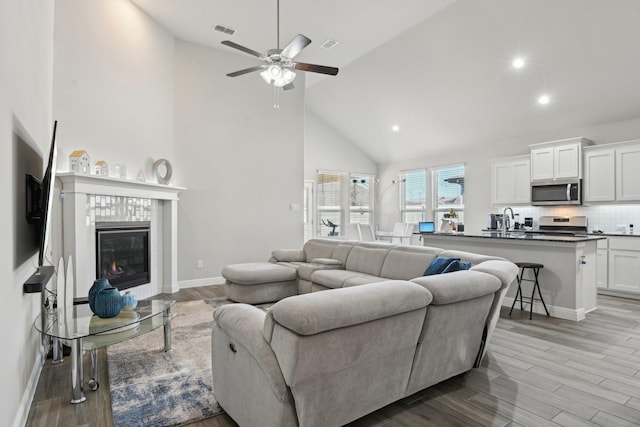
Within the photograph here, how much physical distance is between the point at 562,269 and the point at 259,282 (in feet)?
11.7

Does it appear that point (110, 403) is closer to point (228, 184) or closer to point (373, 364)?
point (373, 364)

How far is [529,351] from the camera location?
10.1 ft

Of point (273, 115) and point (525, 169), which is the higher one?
point (273, 115)

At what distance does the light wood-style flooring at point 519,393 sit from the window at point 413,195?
592 centimetres

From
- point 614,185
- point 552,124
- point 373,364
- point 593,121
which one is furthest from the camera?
point 552,124

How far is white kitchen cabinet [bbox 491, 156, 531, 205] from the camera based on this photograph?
6.66 m

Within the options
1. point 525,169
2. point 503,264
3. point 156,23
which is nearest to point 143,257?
point 156,23

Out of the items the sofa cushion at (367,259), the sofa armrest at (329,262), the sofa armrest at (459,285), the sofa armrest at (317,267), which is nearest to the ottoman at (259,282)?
the sofa armrest at (317,267)

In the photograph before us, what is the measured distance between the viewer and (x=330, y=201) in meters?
9.57

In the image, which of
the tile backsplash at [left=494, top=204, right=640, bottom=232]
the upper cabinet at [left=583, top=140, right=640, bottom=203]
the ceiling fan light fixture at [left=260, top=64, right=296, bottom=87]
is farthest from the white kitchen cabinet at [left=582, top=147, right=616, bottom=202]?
the ceiling fan light fixture at [left=260, top=64, right=296, bottom=87]

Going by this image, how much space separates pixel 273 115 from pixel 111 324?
4.88 meters

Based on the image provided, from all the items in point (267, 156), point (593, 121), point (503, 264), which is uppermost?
point (593, 121)

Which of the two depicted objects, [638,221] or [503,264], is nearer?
[503,264]

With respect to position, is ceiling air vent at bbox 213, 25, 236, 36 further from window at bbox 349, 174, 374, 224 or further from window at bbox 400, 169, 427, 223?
window at bbox 400, 169, 427, 223
